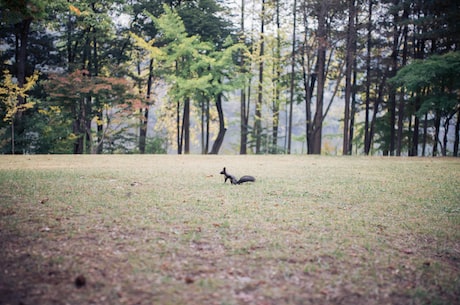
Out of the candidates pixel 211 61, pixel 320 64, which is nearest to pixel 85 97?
pixel 211 61

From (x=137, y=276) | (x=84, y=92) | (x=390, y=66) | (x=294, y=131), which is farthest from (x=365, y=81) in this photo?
(x=294, y=131)

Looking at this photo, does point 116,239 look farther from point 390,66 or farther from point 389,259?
point 390,66

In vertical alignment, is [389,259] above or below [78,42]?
below

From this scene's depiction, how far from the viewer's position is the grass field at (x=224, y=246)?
240 centimetres

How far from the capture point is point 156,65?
2200 centimetres

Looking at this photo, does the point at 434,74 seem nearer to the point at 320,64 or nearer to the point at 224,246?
the point at 320,64

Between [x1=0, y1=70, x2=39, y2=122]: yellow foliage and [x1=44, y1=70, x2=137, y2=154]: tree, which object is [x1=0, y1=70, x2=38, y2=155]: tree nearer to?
[x1=0, y1=70, x2=39, y2=122]: yellow foliage

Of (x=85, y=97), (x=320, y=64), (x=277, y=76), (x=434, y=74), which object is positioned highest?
(x=277, y=76)

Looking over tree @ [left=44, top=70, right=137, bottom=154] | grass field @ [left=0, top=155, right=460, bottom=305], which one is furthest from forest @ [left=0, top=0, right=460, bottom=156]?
grass field @ [left=0, top=155, right=460, bottom=305]

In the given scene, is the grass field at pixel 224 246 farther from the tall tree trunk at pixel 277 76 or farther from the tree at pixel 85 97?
the tall tree trunk at pixel 277 76

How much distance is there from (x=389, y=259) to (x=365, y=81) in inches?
805

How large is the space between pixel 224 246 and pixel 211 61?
52.5ft

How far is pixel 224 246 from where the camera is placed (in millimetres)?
3211

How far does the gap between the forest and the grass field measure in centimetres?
1149
